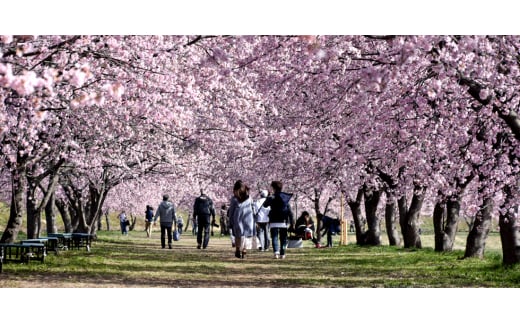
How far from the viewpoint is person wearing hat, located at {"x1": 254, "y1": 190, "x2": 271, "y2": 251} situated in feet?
77.9

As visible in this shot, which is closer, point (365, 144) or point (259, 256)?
point (365, 144)

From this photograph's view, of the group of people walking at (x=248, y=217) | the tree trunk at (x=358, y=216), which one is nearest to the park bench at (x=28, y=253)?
the group of people walking at (x=248, y=217)

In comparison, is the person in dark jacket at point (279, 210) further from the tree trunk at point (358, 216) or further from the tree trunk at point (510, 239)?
the tree trunk at point (358, 216)

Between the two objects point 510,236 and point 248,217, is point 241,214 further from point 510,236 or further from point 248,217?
point 510,236

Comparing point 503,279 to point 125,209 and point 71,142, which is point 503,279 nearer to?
point 71,142

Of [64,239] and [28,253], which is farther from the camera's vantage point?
[64,239]

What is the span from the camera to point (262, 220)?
24.4 metres

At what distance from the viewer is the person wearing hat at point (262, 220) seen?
77.9ft

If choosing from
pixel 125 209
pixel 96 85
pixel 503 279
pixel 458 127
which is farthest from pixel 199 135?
pixel 125 209

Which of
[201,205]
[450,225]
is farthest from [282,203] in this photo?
[450,225]

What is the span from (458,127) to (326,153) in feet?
20.3

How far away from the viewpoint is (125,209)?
4219cm

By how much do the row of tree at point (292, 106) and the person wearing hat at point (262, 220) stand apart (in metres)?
1.53

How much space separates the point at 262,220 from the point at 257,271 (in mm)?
7565
